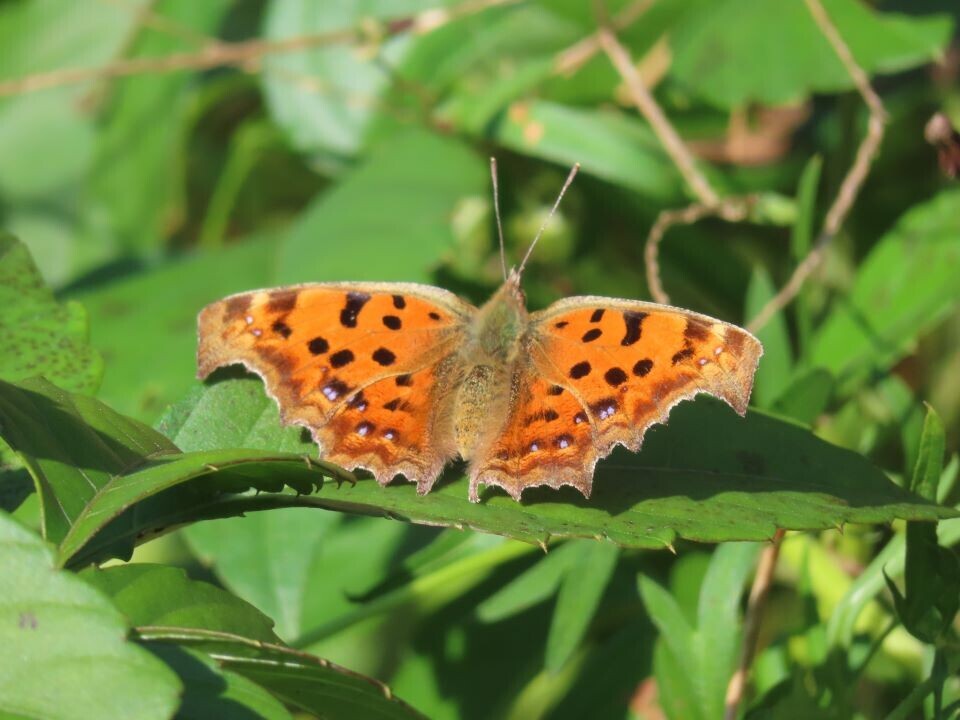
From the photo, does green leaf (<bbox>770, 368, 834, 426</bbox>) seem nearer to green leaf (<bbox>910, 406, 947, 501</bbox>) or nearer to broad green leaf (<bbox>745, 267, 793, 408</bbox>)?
broad green leaf (<bbox>745, 267, 793, 408</bbox>)

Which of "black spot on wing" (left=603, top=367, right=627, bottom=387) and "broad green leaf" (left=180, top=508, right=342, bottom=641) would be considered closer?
"black spot on wing" (left=603, top=367, right=627, bottom=387)


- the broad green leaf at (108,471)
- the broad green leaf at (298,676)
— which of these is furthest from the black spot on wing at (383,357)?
the broad green leaf at (298,676)

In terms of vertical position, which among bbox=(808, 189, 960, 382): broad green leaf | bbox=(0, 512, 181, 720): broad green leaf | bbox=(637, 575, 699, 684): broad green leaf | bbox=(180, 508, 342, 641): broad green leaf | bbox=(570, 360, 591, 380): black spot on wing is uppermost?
bbox=(0, 512, 181, 720): broad green leaf

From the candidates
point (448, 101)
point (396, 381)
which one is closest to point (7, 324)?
point (396, 381)

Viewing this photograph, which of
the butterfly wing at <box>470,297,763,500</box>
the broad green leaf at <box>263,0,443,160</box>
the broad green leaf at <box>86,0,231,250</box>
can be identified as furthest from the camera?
the broad green leaf at <box>86,0,231,250</box>

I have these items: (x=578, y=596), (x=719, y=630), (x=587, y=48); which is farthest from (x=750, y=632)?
(x=587, y=48)

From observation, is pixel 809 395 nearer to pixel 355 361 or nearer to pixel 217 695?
pixel 355 361

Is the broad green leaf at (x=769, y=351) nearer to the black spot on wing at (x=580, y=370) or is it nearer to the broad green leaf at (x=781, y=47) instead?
the black spot on wing at (x=580, y=370)

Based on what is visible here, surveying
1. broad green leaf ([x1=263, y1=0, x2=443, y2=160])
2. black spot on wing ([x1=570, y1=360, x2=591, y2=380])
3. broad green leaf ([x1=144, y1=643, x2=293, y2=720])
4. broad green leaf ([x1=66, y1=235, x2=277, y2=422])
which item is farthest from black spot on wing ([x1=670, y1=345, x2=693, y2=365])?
broad green leaf ([x1=263, y1=0, x2=443, y2=160])
